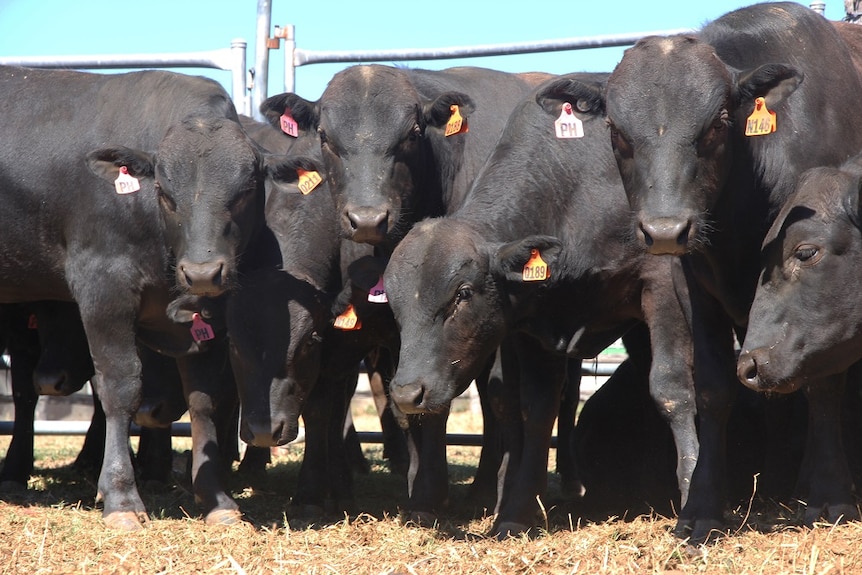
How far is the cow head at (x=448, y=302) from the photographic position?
574cm

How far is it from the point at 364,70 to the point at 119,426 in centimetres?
252

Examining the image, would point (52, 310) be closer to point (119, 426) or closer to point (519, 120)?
point (119, 426)

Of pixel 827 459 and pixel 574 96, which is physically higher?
pixel 574 96

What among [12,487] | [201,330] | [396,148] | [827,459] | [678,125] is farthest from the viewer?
[12,487]

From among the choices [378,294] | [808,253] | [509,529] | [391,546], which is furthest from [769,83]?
[391,546]

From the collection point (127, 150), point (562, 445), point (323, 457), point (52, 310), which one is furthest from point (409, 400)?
point (52, 310)

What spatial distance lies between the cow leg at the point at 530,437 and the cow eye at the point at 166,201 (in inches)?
77.6

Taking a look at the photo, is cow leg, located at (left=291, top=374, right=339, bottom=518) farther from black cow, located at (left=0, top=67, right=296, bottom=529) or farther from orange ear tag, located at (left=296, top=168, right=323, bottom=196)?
orange ear tag, located at (left=296, top=168, right=323, bottom=196)

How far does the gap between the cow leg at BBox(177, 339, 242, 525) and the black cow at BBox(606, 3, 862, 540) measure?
256 cm

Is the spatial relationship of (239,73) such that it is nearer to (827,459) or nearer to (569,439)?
(569,439)

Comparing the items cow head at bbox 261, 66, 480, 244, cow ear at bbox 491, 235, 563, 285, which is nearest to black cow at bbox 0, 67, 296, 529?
cow head at bbox 261, 66, 480, 244

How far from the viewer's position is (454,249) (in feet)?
19.4

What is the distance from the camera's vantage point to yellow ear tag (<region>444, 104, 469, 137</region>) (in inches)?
281

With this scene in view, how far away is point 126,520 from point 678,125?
136 inches
